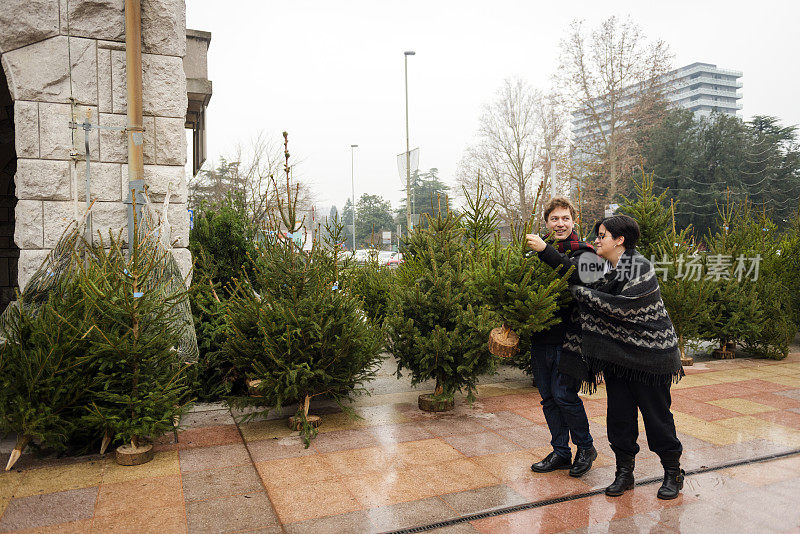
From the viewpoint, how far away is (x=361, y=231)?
67.2 metres

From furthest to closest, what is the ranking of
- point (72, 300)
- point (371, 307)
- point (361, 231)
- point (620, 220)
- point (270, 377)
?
point (361, 231)
point (371, 307)
point (270, 377)
point (72, 300)
point (620, 220)

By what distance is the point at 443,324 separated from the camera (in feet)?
19.8

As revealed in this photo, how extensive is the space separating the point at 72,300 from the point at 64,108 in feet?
7.41

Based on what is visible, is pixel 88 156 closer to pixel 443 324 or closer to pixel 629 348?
pixel 443 324

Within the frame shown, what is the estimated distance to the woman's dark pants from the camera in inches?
156

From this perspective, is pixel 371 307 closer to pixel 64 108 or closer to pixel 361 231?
pixel 64 108

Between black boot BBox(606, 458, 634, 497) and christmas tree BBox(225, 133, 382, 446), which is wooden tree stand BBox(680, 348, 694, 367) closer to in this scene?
black boot BBox(606, 458, 634, 497)

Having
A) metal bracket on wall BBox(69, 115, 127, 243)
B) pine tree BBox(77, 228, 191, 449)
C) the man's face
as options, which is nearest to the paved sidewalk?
pine tree BBox(77, 228, 191, 449)

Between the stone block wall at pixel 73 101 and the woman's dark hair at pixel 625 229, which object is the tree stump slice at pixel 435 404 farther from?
the stone block wall at pixel 73 101

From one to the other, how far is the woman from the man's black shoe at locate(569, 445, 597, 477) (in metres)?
0.29

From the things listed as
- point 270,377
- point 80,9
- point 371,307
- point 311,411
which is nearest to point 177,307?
point 270,377

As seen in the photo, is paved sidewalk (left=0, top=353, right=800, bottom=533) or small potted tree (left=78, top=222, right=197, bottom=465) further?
small potted tree (left=78, top=222, right=197, bottom=465)

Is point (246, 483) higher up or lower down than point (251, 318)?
lower down

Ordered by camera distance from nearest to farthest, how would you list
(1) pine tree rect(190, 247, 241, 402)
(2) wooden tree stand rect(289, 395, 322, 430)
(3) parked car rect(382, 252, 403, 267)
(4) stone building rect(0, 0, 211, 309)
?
1. (2) wooden tree stand rect(289, 395, 322, 430)
2. (4) stone building rect(0, 0, 211, 309)
3. (1) pine tree rect(190, 247, 241, 402)
4. (3) parked car rect(382, 252, 403, 267)
